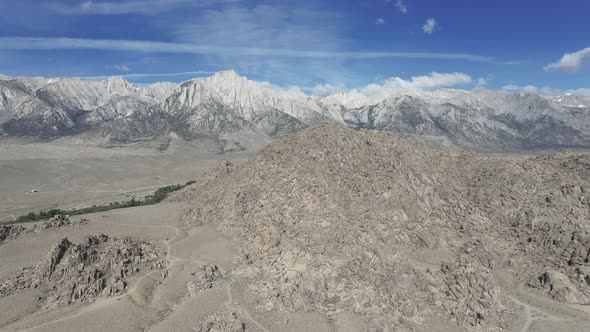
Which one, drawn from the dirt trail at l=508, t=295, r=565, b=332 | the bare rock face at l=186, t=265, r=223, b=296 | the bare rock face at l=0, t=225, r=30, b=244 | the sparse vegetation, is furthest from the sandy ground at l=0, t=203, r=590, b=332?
the sparse vegetation

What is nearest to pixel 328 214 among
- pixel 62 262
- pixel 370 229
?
pixel 370 229

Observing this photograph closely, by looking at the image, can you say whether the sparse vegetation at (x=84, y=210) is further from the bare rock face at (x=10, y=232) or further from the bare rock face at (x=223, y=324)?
the bare rock face at (x=223, y=324)

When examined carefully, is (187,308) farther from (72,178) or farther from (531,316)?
(72,178)

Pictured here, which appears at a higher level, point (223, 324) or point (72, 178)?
point (72, 178)

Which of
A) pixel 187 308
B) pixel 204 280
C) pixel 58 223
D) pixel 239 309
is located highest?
pixel 58 223

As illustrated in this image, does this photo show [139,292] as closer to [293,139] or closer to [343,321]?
[343,321]

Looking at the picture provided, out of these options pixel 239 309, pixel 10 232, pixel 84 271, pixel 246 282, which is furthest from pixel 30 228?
pixel 239 309

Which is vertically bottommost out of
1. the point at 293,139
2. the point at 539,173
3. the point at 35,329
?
the point at 35,329
